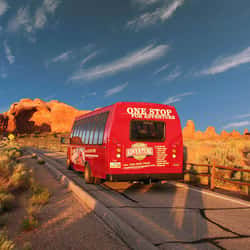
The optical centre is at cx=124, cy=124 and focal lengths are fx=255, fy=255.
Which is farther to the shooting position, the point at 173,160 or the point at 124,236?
the point at 173,160

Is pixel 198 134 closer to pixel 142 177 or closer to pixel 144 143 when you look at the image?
pixel 144 143

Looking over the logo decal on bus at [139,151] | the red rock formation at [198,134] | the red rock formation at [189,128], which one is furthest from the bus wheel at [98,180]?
the red rock formation at [189,128]

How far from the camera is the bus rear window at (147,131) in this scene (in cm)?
892

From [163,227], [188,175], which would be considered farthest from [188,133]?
[163,227]

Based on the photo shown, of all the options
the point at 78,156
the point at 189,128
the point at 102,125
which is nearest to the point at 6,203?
the point at 102,125

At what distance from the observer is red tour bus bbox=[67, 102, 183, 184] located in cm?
865

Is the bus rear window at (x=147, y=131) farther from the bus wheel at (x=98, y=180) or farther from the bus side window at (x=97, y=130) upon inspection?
the bus wheel at (x=98, y=180)

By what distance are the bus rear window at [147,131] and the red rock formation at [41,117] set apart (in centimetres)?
9835

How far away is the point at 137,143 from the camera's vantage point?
8.93 m

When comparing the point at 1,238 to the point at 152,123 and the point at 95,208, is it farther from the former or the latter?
the point at 152,123

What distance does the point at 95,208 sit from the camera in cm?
621

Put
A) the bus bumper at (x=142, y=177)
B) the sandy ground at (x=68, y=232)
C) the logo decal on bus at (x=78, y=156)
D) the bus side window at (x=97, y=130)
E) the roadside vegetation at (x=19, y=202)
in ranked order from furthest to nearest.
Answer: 1. the logo decal on bus at (x=78, y=156)
2. the bus side window at (x=97, y=130)
3. the bus bumper at (x=142, y=177)
4. the roadside vegetation at (x=19, y=202)
5. the sandy ground at (x=68, y=232)

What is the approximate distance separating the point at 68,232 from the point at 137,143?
4637mm

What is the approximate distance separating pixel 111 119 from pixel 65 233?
463 centimetres
